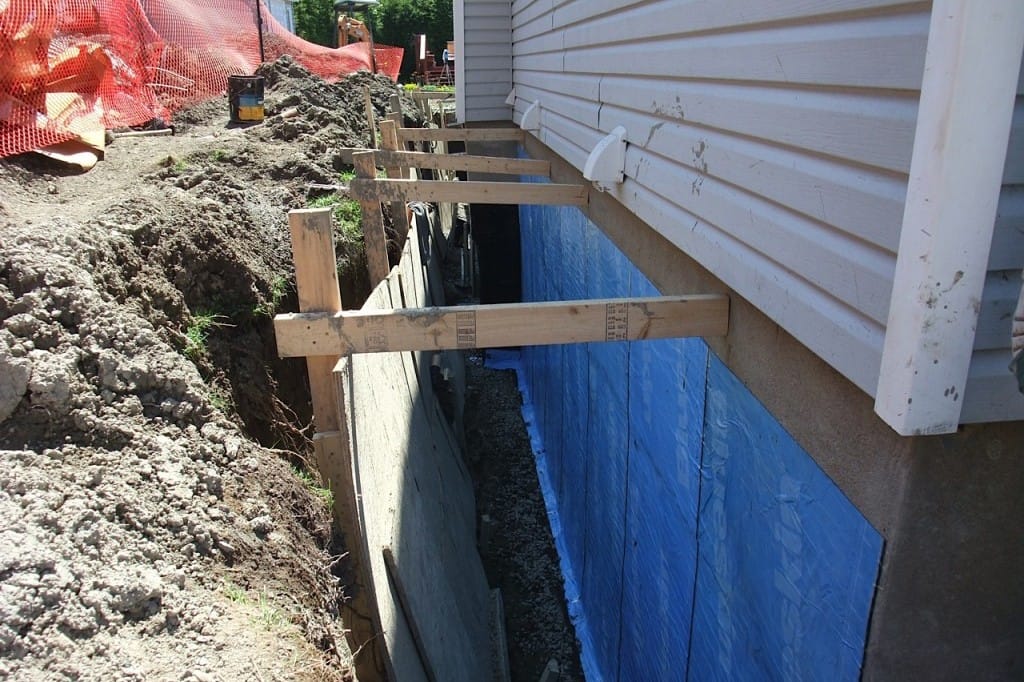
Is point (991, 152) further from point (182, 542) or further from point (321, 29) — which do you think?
point (321, 29)

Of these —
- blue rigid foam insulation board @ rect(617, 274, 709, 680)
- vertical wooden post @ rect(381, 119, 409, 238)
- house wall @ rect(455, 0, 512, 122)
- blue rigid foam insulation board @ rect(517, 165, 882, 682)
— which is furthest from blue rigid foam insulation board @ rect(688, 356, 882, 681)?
house wall @ rect(455, 0, 512, 122)

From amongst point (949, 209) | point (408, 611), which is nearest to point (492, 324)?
point (949, 209)

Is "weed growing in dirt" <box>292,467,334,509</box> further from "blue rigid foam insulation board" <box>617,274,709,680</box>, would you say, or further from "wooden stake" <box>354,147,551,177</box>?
"wooden stake" <box>354,147,551,177</box>

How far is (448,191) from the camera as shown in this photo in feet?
17.1

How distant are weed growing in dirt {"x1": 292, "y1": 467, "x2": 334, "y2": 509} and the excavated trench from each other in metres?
0.03

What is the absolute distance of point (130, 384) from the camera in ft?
10.2

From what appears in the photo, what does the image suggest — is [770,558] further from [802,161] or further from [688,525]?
[802,161]

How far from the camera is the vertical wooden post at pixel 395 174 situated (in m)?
6.93

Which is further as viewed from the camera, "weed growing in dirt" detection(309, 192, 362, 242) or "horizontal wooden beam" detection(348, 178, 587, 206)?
"weed growing in dirt" detection(309, 192, 362, 242)

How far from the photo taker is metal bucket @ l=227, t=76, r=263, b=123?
10148mm

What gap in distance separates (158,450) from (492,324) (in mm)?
1562

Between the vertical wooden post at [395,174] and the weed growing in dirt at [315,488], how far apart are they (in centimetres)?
368

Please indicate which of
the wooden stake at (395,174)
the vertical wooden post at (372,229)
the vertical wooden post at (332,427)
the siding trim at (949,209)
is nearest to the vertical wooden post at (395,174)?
the wooden stake at (395,174)

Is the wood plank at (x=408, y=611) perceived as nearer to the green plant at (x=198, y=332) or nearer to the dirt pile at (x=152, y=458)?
the dirt pile at (x=152, y=458)
